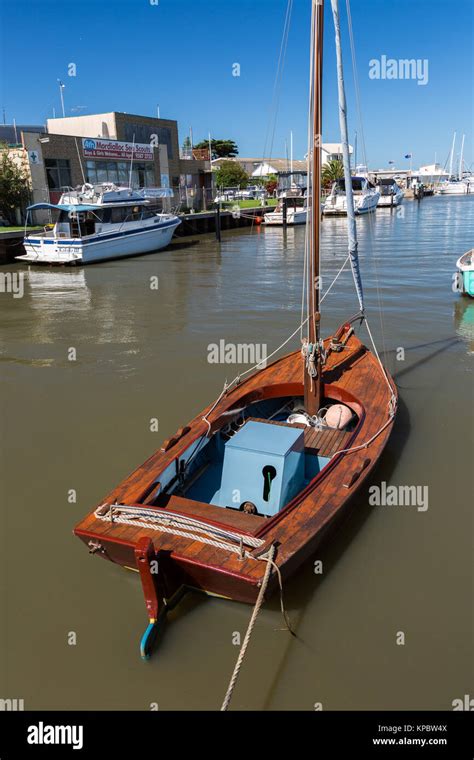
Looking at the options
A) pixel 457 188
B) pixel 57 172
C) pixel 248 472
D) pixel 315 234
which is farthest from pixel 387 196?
pixel 248 472

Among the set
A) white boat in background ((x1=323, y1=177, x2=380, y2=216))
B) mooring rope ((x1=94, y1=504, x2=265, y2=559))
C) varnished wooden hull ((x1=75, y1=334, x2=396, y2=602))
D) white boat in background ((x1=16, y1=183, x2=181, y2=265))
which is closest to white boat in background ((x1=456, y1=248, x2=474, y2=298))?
varnished wooden hull ((x1=75, y1=334, x2=396, y2=602))

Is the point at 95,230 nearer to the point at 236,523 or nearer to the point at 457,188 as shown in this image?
the point at 236,523

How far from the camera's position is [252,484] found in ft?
21.7

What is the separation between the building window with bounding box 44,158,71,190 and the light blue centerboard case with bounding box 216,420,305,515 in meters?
37.9

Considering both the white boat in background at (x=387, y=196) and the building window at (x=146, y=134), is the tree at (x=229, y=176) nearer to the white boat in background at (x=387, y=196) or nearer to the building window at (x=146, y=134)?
the white boat in background at (x=387, y=196)

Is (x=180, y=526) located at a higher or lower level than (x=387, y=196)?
lower

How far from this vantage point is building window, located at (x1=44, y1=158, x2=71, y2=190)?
128ft

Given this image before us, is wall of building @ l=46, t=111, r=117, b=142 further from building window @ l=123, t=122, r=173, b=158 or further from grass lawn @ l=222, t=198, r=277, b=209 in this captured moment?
grass lawn @ l=222, t=198, r=277, b=209

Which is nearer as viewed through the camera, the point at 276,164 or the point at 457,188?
the point at 276,164

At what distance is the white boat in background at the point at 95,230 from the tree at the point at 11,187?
14.0 ft

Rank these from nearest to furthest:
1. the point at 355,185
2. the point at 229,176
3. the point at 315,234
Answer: the point at 315,234
the point at 355,185
the point at 229,176

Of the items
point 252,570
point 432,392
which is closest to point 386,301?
point 432,392

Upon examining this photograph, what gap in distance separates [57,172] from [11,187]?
471cm

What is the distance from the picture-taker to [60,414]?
11.0m
